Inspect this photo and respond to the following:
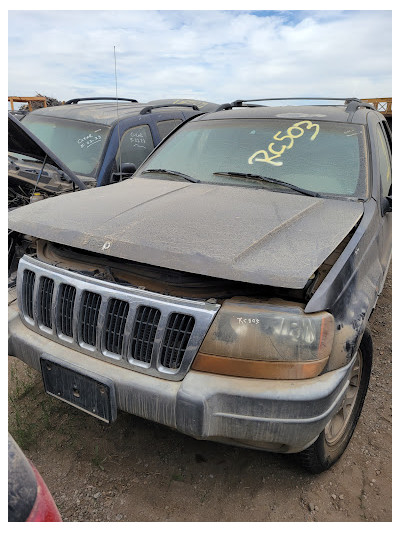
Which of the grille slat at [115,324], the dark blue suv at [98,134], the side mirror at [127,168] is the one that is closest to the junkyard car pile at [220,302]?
the grille slat at [115,324]

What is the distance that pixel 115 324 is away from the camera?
6.18 feet

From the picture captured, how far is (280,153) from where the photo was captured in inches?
112

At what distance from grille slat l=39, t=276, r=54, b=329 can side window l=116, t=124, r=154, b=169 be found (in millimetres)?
2738

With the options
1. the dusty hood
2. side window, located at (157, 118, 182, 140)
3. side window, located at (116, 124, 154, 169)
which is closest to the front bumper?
the dusty hood

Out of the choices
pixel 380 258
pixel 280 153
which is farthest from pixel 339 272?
pixel 280 153

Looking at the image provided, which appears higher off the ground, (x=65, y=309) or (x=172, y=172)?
(x=172, y=172)

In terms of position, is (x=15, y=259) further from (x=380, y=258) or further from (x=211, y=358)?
(x=380, y=258)

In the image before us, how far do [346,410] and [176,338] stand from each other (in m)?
1.27

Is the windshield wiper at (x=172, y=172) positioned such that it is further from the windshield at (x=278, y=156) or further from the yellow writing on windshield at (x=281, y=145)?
the yellow writing on windshield at (x=281, y=145)

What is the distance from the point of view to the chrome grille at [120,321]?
175 cm

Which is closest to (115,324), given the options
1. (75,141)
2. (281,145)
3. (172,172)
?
(172,172)

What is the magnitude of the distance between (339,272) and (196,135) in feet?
6.48

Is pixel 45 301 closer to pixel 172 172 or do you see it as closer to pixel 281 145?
pixel 172 172

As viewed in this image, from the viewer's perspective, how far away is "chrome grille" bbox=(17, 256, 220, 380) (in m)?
1.75
